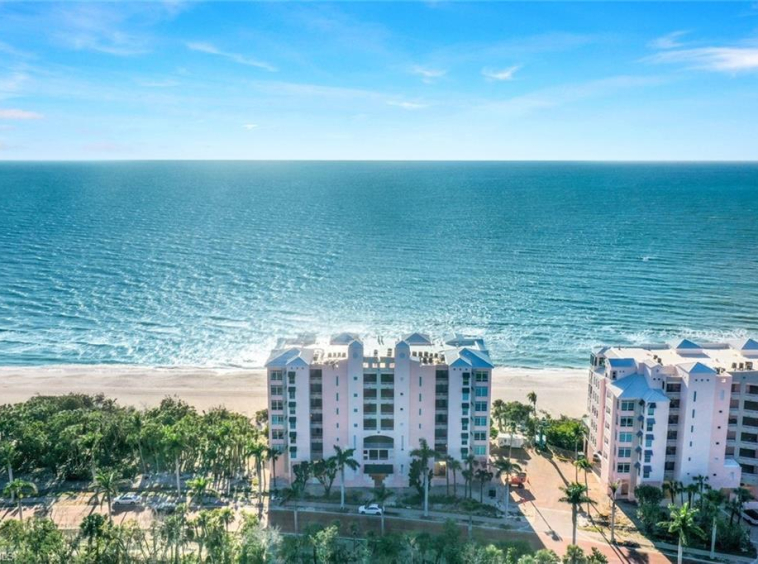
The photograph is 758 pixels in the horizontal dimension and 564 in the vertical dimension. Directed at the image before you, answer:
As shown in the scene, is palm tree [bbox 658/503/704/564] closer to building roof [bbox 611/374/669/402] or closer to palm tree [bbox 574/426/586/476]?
building roof [bbox 611/374/669/402]

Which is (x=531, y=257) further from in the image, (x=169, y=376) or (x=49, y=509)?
(x=49, y=509)

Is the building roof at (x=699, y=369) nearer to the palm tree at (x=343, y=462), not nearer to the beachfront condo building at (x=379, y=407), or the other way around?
the beachfront condo building at (x=379, y=407)

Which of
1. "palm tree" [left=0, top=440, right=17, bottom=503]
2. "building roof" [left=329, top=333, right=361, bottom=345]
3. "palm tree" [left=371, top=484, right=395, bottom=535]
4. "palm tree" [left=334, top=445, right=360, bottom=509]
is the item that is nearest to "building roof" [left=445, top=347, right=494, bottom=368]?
"building roof" [left=329, top=333, right=361, bottom=345]

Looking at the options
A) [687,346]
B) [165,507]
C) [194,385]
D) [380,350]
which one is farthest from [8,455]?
[687,346]

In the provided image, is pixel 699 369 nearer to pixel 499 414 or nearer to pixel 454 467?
pixel 499 414

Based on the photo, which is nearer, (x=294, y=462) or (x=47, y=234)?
(x=294, y=462)

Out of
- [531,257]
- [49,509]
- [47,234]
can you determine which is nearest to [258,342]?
[49,509]

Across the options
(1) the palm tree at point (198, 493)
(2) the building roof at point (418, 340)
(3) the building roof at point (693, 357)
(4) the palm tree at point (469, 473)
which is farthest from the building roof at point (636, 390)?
(1) the palm tree at point (198, 493)
